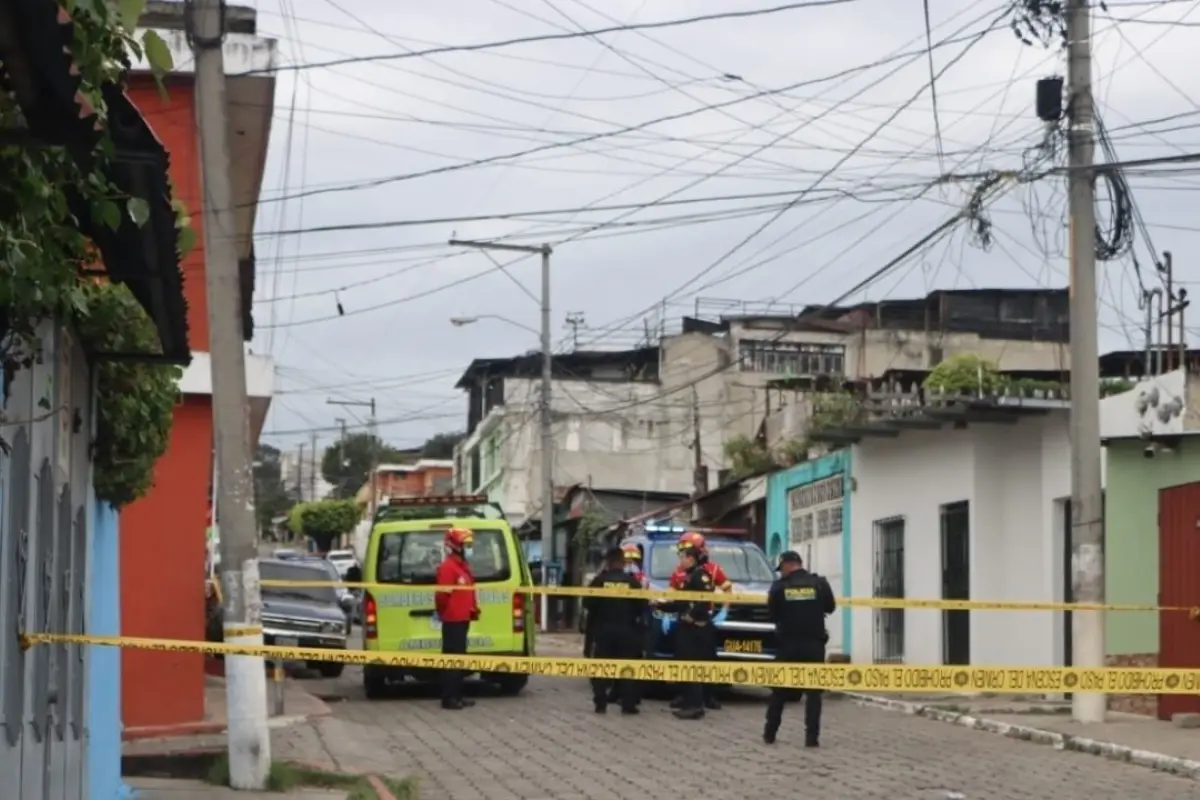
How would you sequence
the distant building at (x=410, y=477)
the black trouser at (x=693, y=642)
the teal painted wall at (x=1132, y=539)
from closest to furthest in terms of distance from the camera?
the black trouser at (x=693, y=642), the teal painted wall at (x=1132, y=539), the distant building at (x=410, y=477)

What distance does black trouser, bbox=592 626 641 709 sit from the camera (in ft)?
60.8

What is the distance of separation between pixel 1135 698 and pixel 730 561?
546 centimetres

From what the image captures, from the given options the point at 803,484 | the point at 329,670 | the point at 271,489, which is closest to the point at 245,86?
the point at 329,670

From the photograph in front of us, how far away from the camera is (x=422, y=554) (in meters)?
20.8

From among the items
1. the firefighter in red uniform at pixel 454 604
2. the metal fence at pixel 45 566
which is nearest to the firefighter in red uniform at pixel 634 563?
the firefighter in red uniform at pixel 454 604

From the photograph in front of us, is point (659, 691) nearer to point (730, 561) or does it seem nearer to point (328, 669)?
point (730, 561)

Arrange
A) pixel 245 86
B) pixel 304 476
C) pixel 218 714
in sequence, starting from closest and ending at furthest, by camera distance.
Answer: pixel 245 86
pixel 218 714
pixel 304 476

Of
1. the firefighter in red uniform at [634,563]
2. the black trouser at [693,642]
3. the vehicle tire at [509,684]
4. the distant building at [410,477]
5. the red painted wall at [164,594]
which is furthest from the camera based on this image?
the distant building at [410,477]

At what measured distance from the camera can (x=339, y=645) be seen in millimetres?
25688

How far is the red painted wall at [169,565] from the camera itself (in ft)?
52.0

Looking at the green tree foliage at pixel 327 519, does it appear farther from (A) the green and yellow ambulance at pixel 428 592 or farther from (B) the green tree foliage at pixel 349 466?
(A) the green and yellow ambulance at pixel 428 592

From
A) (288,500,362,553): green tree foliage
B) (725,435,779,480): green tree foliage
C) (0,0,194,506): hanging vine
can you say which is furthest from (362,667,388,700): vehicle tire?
(288,500,362,553): green tree foliage

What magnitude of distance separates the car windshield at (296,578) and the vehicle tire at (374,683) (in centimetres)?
482

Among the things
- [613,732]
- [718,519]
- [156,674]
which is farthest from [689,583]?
[718,519]
